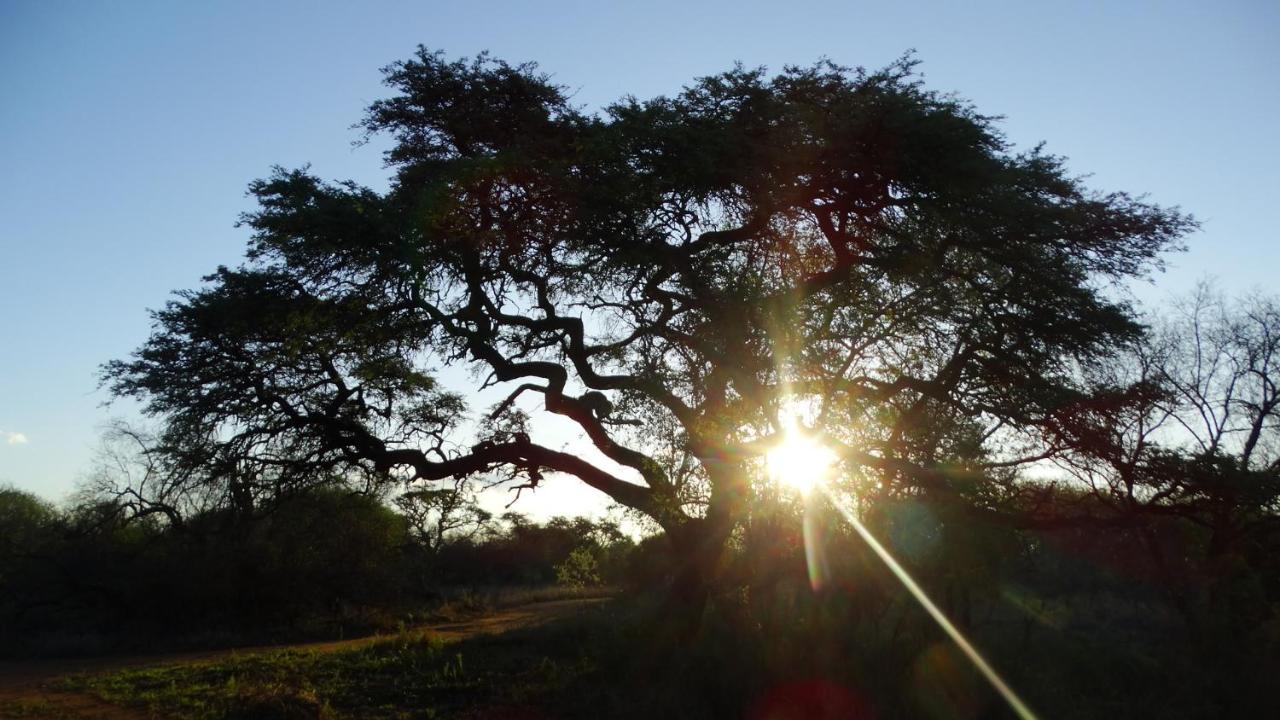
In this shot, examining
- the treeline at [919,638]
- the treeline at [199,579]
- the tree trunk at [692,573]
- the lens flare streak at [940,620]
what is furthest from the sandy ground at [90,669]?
the lens flare streak at [940,620]

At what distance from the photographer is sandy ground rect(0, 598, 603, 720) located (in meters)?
9.56

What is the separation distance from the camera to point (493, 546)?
39969 millimetres

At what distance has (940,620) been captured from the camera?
36.9 feet

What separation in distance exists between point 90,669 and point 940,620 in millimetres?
12912

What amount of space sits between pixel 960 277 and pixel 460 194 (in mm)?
6183

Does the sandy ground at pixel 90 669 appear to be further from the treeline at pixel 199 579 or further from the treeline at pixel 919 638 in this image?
the treeline at pixel 919 638

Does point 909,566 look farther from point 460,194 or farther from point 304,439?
point 304,439

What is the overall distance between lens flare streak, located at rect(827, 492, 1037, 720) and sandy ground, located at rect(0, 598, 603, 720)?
26.2 feet

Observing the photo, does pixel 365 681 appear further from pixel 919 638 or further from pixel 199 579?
pixel 199 579

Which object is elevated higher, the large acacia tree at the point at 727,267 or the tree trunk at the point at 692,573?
the large acacia tree at the point at 727,267

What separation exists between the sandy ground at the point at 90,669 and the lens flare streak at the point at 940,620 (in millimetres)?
7977

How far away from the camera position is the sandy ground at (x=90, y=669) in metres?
9.56

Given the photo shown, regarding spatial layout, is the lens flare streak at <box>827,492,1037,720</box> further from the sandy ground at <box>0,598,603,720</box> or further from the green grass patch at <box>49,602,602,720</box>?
the sandy ground at <box>0,598,603,720</box>

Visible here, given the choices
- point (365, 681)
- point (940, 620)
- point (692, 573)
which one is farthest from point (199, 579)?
point (940, 620)
